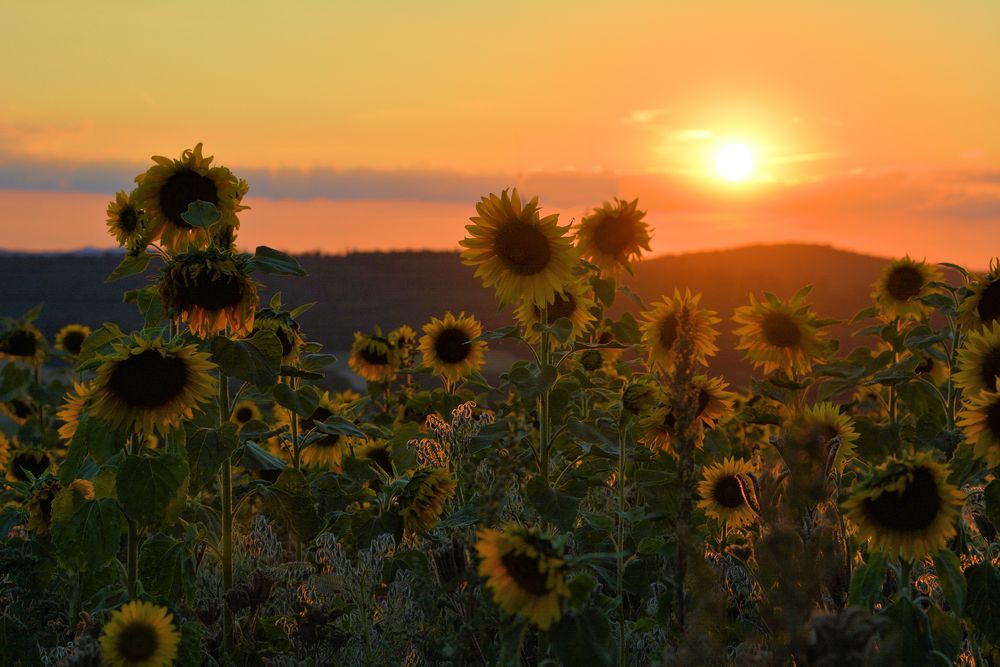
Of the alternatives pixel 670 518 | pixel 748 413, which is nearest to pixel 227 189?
pixel 670 518

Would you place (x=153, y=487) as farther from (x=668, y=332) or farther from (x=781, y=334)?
(x=781, y=334)

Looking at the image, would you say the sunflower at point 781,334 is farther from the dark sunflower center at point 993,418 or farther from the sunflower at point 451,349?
the sunflower at point 451,349

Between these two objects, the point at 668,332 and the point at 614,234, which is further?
the point at 614,234

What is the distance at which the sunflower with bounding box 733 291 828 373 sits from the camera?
586cm

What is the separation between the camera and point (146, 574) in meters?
4.21

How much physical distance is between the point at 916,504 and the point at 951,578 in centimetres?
37

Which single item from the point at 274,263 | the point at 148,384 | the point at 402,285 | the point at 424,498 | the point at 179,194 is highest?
the point at 179,194

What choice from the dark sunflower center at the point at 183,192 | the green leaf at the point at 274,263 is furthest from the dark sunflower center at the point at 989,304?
the dark sunflower center at the point at 183,192

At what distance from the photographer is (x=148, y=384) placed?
4004 millimetres

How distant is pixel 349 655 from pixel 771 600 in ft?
7.43

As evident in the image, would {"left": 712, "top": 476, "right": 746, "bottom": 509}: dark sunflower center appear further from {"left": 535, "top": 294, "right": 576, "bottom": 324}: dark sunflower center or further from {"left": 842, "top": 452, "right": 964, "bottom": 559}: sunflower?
{"left": 842, "top": 452, "right": 964, "bottom": 559}: sunflower

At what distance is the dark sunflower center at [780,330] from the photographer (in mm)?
5887

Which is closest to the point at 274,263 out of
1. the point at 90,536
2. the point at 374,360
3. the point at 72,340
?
the point at 90,536

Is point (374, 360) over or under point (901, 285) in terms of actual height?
under
